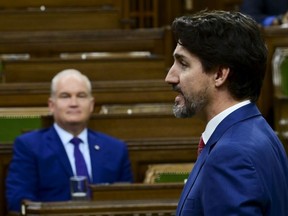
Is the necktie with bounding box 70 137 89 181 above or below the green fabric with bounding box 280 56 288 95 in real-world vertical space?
below

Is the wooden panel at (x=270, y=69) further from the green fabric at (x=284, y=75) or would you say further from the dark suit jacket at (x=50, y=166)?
the dark suit jacket at (x=50, y=166)

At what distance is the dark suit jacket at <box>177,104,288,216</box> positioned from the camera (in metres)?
1.74

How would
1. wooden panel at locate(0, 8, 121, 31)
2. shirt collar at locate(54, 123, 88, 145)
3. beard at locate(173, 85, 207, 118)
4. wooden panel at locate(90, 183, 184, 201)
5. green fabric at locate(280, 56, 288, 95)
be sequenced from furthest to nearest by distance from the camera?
wooden panel at locate(0, 8, 121, 31), green fabric at locate(280, 56, 288, 95), shirt collar at locate(54, 123, 88, 145), wooden panel at locate(90, 183, 184, 201), beard at locate(173, 85, 207, 118)

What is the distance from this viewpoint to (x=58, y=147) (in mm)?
4438

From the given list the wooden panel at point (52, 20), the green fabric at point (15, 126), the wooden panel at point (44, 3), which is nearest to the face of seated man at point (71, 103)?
the green fabric at point (15, 126)

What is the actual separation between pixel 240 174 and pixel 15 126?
3.25 meters

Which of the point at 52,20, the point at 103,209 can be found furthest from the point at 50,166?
the point at 52,20

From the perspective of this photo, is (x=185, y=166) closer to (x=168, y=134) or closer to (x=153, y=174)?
(x=153, y=174)

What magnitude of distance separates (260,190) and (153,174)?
262cm

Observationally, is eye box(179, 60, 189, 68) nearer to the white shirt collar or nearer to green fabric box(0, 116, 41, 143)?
the white shirt collar

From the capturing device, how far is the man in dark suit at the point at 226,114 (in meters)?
1.76

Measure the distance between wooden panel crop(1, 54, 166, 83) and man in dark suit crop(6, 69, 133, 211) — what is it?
1.08 m

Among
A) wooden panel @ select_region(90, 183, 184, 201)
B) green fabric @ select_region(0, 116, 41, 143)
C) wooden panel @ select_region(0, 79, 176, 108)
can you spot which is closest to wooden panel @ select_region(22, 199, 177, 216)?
wooden panel @ select_region(90, 183, 184, 201)

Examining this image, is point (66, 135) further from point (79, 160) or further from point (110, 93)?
point (110, 93)
